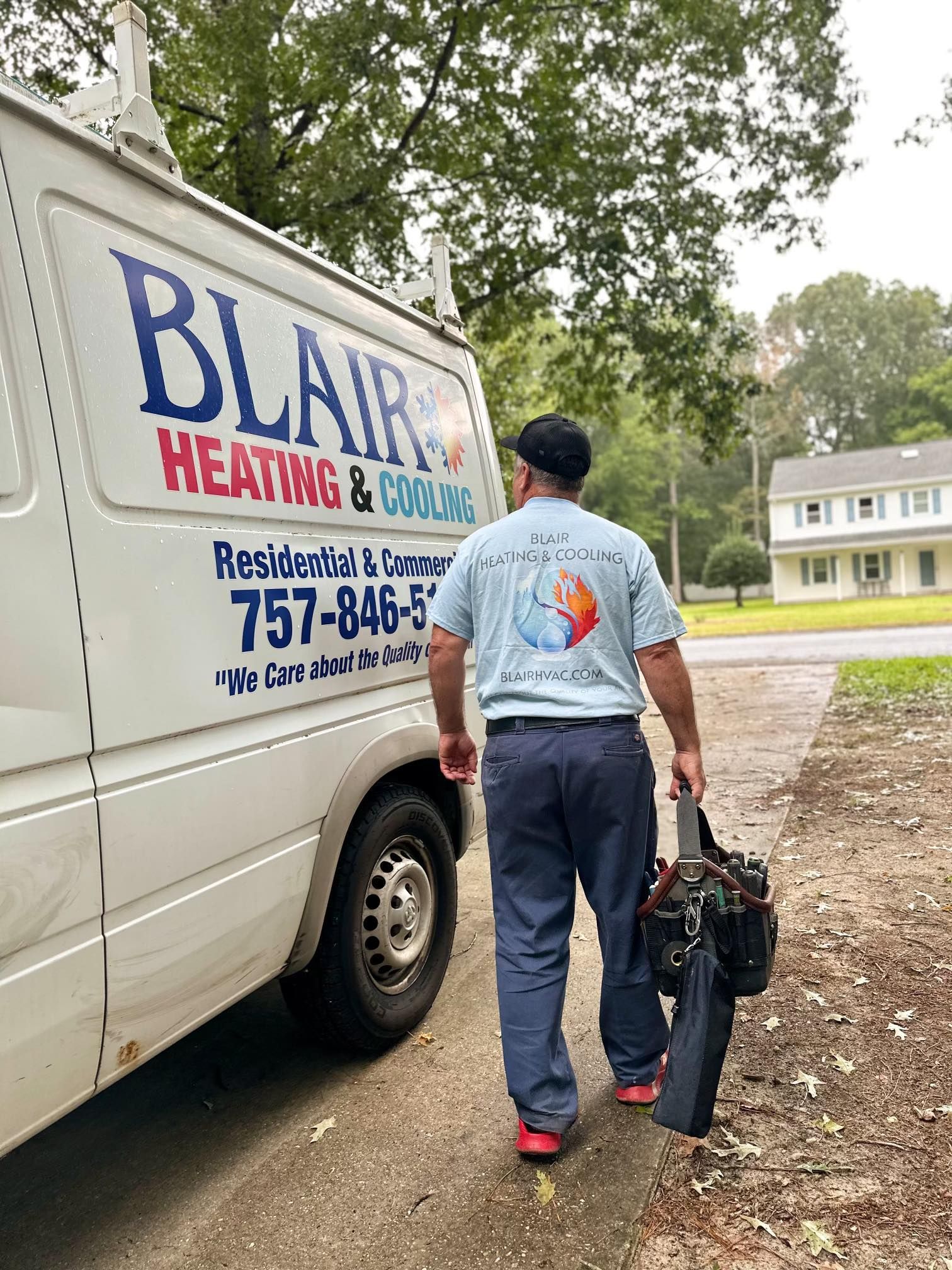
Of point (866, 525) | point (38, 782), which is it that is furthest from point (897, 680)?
point (866, 525)

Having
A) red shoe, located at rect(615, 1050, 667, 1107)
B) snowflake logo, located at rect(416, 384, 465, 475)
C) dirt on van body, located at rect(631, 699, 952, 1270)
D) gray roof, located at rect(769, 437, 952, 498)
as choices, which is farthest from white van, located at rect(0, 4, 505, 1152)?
gray roof, located at rect(769, 437, 952, 498)

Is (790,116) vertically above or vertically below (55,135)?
above

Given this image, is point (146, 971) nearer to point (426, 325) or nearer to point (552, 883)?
point (552, 883)

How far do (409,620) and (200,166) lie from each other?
7096 millimetres

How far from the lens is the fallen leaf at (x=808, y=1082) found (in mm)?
3139

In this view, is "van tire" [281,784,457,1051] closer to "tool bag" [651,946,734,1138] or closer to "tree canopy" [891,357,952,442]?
"tool bag" [651,946,734,1138]

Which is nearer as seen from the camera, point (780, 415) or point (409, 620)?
point (409, 620)

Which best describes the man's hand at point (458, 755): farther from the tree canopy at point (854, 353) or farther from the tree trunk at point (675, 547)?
the tree canopy at point (854, 353)

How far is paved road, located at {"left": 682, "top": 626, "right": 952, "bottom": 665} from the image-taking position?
1728 cm

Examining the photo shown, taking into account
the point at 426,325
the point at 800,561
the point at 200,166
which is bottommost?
the point at 800,561

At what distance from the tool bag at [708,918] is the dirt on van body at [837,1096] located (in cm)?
50

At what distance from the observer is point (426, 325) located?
410 centimetres

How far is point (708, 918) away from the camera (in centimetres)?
275

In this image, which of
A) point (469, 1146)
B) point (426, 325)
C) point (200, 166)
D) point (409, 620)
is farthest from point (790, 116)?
point (469, 1146)
